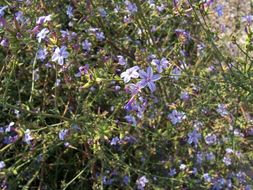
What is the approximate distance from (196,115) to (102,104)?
1.56 feet

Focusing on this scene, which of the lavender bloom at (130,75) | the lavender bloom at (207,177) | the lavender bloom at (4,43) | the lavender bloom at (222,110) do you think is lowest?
the lavender bloom at (207,177)

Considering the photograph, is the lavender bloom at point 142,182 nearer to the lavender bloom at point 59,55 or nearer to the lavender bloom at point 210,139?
the lavender bloom at point 210,139

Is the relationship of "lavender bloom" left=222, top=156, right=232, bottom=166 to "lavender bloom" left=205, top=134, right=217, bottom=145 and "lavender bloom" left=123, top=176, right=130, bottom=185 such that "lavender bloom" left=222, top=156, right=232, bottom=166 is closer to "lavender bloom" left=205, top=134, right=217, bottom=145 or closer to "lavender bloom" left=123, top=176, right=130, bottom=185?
"lavender bloom" left=205, top=134, right=217, bottom=145

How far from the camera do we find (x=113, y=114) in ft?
6.06

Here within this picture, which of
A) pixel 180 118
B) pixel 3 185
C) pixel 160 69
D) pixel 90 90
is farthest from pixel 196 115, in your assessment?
pixel 3 185

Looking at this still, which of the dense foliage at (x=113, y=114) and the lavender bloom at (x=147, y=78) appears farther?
the dense foliage at (x=113, y=114)

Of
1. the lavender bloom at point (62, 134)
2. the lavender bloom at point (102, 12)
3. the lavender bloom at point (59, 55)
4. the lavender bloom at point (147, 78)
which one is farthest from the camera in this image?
the lavender bloom at point (102, 12)

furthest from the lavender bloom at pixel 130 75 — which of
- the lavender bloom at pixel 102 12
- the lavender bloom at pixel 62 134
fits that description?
the lavender bloom at pixel 102 12

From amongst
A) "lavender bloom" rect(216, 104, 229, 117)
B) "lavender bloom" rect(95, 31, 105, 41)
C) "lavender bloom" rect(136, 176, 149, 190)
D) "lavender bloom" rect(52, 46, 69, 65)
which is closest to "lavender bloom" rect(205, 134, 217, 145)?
"lavender bloom" rect(216, 104, 229, 117)

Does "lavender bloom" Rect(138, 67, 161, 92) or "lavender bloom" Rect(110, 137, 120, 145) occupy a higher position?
"lavender bloom" Rect(138, 67, 161, 92)

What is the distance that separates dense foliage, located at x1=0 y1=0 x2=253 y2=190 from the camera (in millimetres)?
1859

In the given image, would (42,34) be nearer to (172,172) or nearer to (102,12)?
(102,12)

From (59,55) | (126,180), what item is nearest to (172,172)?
(126,180)

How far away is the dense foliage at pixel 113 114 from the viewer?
6.10 feet
